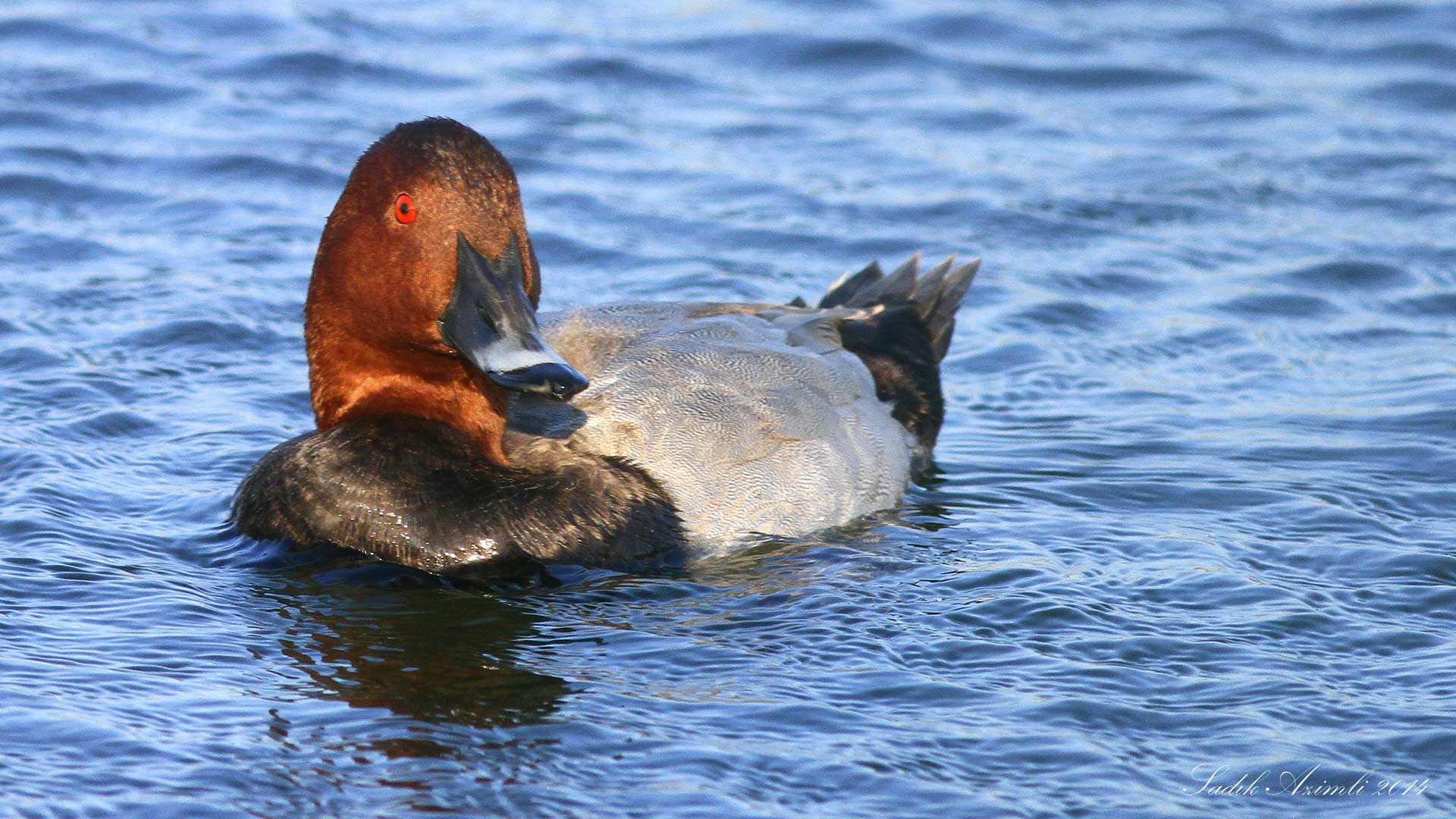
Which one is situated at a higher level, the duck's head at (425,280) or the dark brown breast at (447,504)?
the duck's head at (425,280)

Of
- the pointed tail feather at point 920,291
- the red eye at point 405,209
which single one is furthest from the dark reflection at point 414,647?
the pointed tail feather at point 920,291

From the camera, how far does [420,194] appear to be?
5844 millimetres

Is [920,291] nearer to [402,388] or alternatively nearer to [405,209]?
[402,388]

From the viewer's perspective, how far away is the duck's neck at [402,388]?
20.1ft

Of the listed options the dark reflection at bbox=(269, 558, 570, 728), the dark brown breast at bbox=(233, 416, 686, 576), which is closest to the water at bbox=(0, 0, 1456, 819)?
the dark reflection at bbox=(269, 558, 570, 728)

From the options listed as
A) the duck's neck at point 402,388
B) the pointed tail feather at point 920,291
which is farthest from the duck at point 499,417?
the pointed tail feather at point 920,291

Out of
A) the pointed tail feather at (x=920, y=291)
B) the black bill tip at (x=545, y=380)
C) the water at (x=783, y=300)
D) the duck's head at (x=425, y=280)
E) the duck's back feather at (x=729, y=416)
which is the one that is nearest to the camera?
the water at (x=783, y=300)

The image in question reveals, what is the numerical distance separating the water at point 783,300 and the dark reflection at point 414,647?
0.05 ft

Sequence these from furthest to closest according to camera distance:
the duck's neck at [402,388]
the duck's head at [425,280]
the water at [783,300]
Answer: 1. the duck's neck at [402,388]
2. the duck's head at [425,280]
3. the water at [783,300]

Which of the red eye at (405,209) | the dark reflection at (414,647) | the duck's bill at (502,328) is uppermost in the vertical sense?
the red eye at (405,209)

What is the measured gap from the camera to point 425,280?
5867 millimetres

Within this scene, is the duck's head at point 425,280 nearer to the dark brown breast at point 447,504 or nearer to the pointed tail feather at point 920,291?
the dark brown breast at point 447,504

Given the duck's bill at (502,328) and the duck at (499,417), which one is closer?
the duck's bill at (502,328)

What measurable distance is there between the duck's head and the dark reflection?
617 mm
